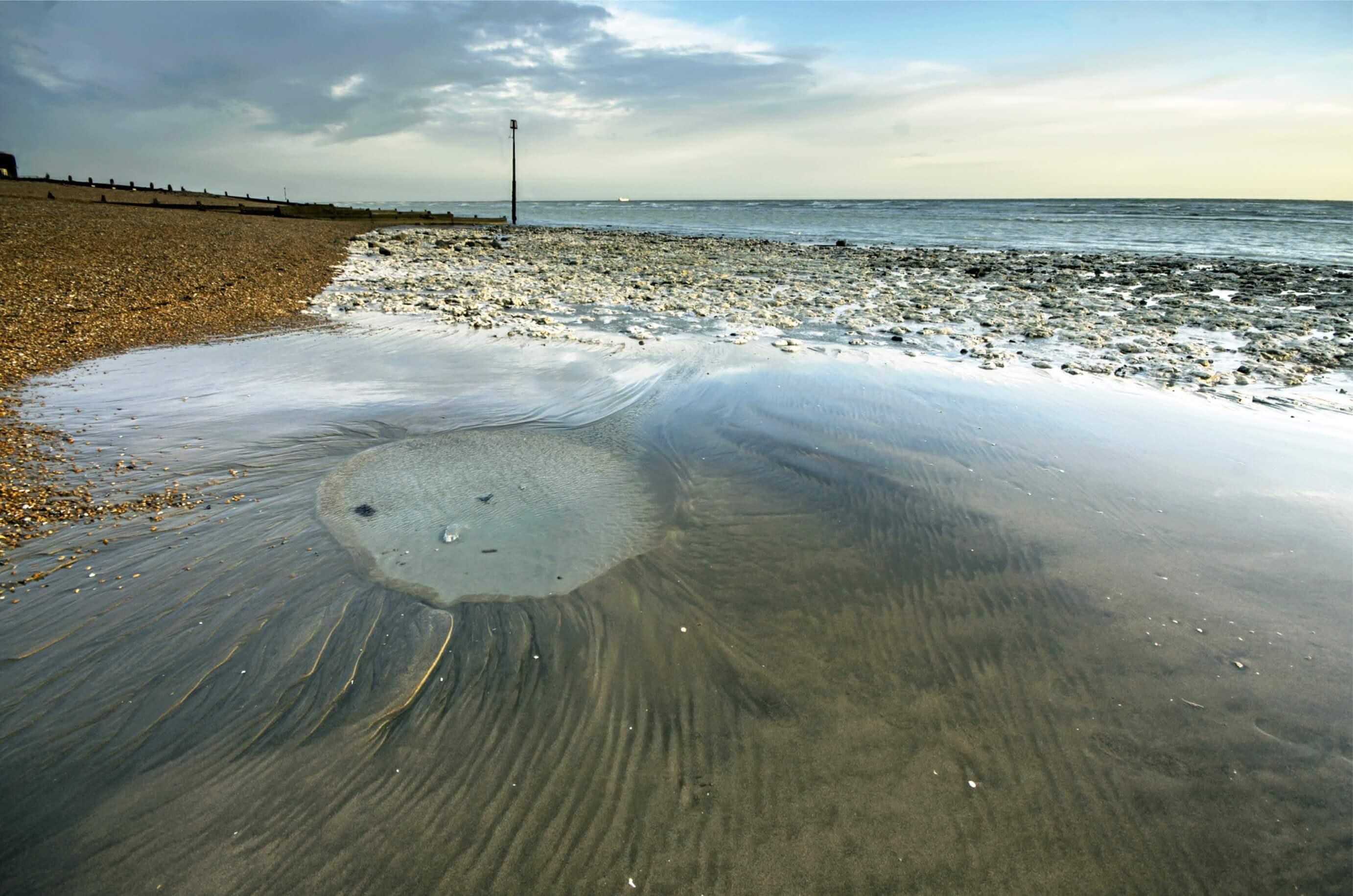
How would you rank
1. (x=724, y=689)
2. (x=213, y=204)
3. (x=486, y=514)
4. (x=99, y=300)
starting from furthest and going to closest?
(x=213, y=204) < (x=99, y=300) < (x=486, y=514) < (x=724, y=689)

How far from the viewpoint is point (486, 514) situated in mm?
5148

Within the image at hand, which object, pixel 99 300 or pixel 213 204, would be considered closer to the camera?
pixel 99 300

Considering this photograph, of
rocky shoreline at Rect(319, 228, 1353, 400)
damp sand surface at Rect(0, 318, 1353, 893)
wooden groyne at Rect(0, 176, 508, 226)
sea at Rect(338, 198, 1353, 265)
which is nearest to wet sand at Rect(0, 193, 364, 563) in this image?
damp sand surface at Rect(0, 318, 1353, 893)

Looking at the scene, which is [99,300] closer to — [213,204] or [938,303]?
[938,303]

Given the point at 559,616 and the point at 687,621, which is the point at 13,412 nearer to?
the point at 559,616

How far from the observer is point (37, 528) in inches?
178

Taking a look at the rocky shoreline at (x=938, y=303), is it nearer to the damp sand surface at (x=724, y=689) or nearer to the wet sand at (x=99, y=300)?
the wet sand at (x=99, y=300)

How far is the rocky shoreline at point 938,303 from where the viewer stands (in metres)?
10.7

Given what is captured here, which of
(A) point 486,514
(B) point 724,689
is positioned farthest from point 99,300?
(B) point 724,689

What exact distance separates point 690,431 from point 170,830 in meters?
5.49

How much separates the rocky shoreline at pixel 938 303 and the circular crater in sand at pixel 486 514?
5790 millimetres

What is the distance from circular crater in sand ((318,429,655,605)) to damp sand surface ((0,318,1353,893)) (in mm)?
104

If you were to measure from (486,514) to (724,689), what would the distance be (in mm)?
2660

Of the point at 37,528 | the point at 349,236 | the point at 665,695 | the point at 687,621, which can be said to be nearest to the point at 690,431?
the point at 687,621
